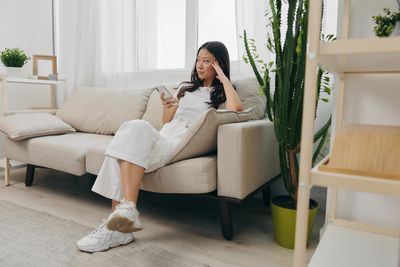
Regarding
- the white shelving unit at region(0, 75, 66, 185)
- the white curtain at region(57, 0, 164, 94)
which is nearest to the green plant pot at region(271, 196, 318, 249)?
the white curtain at region(57, 0, 164, 94)

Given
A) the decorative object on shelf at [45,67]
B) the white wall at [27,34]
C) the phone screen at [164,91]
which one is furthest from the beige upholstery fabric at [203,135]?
the white wall at [27,34]

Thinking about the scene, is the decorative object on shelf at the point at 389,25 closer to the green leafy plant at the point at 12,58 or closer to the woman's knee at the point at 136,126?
the woman's knee at the point at 136,126

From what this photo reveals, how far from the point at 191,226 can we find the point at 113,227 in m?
0.47

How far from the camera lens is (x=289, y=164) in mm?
1443

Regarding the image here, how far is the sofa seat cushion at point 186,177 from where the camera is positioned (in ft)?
4.58

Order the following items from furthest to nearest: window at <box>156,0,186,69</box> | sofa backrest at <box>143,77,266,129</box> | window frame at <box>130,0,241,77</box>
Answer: window at <box>156,0,186,69</box>, window frame at <box>130,0,241,77</box>, sofa backrest at <box>143,77,266,129</box>

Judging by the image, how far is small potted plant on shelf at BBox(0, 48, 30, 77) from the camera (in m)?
2.57

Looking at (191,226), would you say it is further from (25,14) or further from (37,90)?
(25,14)

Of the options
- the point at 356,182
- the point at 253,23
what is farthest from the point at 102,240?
the point at 253,23

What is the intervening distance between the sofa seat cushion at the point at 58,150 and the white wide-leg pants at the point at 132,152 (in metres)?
0.35

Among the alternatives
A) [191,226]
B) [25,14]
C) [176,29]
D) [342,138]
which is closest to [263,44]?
[176,29]

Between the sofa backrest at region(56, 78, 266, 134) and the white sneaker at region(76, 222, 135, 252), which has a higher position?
the sofa backrest at region(56, 78, 266, 134)

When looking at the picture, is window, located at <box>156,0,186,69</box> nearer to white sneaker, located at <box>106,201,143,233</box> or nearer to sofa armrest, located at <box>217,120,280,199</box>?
sofa armrest, located at <box>217,120,280,199</box>

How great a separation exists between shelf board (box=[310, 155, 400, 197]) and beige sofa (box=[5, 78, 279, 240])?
67 centimetres
